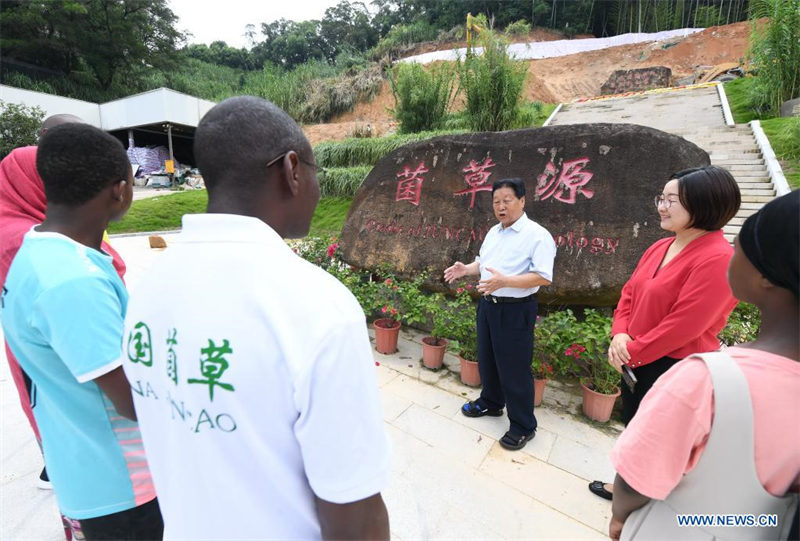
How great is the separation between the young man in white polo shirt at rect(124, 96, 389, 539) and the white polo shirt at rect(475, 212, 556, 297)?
167cm

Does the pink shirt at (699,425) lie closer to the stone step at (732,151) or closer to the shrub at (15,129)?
the stone step at (732,151)

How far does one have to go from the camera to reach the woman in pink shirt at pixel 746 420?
2.42ft

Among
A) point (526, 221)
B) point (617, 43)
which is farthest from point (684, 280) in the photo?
point (617, 43)

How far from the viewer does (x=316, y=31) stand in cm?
4034

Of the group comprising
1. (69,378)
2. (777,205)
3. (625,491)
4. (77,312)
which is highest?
(777,205)

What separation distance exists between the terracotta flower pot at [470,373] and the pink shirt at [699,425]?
2.10 metres

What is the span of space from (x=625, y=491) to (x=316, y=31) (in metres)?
48.2

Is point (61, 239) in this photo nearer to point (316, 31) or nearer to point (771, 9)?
point (771, 9)

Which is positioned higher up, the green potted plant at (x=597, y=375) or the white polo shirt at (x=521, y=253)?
the white polo shirt at (x=521, y=253)

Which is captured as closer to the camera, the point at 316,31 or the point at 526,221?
the point at 526,221

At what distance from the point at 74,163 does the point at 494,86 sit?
9.03 m

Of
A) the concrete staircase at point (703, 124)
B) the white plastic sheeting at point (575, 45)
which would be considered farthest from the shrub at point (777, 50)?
the white plastic sheeting at point (575, 45)

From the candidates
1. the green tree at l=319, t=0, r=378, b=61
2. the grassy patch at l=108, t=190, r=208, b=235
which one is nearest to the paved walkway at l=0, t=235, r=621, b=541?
the grassy patch at l=108, t=190, r=208, b=235

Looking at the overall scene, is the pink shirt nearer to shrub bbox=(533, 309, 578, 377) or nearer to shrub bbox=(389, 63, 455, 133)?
shrub bbox=(533, 309, 578, 377)
